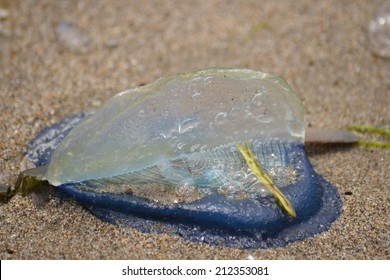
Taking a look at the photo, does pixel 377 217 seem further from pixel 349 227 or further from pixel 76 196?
pixel 76 196

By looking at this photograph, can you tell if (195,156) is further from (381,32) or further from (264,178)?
(381,32)

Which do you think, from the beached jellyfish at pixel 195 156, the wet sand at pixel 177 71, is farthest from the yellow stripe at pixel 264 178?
the wet sand at pixel 177 71

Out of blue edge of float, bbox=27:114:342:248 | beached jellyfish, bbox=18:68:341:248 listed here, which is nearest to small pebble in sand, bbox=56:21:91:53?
beached jellyfish, bbox=18:68:341:248

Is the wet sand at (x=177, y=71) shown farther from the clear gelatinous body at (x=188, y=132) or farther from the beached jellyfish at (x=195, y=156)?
the clear gelatinous body at (x=188, y=132)

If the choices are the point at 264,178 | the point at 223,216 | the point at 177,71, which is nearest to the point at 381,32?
the point at 177,71

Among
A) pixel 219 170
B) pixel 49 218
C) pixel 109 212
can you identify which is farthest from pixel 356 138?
pixel 49 218

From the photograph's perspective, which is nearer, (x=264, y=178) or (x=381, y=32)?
(x=264, y=178)

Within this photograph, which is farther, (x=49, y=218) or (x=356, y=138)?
(x=356, y=138)
